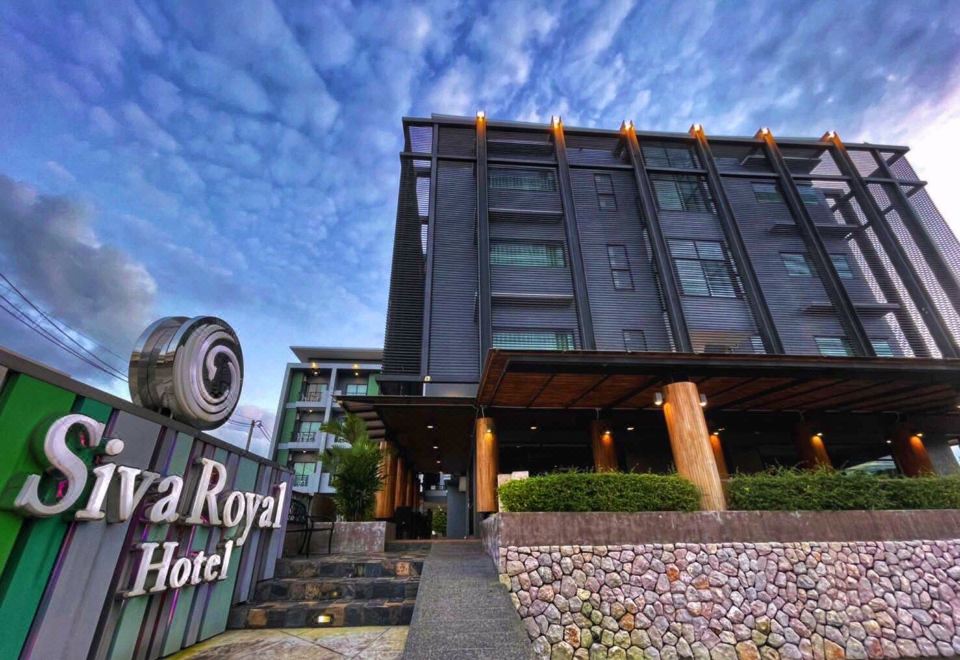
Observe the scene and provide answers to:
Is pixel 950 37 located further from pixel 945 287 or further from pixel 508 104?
pixel 508 104

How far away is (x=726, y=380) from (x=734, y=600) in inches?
191

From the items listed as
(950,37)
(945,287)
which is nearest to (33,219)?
(950,37)

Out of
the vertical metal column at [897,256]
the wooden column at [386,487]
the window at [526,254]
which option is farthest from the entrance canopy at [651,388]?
the window at [526,254]

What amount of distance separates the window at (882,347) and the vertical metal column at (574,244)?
11.8 m

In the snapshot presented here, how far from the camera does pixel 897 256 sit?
16359 millimetres

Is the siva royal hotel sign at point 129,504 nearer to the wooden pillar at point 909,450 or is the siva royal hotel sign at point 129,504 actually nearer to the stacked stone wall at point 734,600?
the stacked stone wall at point 734,600

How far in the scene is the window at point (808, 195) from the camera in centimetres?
1858

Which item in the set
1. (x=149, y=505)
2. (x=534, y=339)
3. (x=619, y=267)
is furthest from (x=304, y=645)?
(x=619, y=267)

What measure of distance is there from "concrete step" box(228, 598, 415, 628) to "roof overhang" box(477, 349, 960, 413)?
440 cm

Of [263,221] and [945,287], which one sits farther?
[263,221]

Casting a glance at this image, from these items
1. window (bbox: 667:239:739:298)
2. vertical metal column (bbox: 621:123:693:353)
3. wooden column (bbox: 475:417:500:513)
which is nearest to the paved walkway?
wooden column (bbox: 475:417:500:513)

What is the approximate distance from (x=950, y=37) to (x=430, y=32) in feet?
61.9

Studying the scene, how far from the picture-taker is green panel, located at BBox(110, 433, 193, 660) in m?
2.99

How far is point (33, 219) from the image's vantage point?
17203mm
